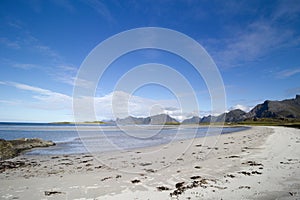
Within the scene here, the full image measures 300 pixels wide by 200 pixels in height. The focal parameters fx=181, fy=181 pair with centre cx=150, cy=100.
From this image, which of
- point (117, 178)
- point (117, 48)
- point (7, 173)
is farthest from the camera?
point (117, 48)

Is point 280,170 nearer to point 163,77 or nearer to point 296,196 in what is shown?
point 296,196

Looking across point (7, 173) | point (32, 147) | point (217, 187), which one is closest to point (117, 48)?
point (7, 173)

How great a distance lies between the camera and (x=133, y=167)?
11.4 m

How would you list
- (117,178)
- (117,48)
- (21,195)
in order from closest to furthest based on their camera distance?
(21,195), (117,178), (117,48)

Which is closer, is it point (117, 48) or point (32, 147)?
point (117, 48)

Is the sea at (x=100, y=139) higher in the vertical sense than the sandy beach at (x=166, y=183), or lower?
lower

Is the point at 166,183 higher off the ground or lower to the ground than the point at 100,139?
higher

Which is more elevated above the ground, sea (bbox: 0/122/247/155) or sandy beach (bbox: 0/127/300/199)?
sandy beach (bbox: 0/127/300/199)

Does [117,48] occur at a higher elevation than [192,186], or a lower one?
higher

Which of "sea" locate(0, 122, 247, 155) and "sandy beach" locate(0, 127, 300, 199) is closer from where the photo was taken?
"sandy beach" locate(0, 127, 300, 199)

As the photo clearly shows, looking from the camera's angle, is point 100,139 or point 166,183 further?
point 100,139

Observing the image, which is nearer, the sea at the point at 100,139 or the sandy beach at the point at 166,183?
Result: the sandy beach at the point at 166,183

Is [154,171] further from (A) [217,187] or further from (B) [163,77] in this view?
(B) [163,77]

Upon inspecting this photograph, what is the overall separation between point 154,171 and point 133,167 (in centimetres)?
178
